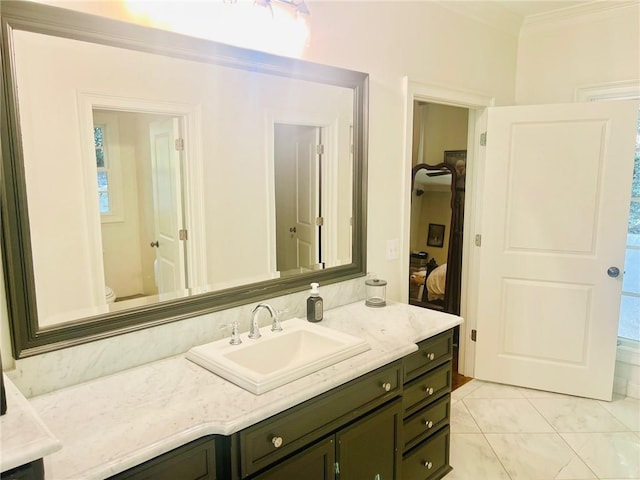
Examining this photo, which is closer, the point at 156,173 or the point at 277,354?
the point at 156,173

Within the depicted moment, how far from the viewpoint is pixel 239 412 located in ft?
4.23

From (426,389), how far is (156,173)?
4.85 feet

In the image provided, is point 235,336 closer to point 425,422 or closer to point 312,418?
point 312,418

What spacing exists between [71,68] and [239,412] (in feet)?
3.88

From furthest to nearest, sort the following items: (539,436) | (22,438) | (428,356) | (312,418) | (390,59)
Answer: (539,436)
(390,59)
(428,356)
(312,418)
(22,438)

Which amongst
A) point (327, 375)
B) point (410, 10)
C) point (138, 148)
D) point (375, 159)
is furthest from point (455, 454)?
point (410, 10)

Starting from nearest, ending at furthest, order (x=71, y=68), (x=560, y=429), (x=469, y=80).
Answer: (x=71, y=68) < (x=560, y=429) < (x=469, y=80)

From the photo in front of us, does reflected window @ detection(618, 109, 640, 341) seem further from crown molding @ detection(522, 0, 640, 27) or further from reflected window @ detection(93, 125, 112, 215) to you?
reflected window @ detection(93, 125, 112, 215)

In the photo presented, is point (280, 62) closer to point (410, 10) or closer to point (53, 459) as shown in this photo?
point (410, 10)

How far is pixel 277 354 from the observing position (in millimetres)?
1827

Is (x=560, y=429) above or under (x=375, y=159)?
under

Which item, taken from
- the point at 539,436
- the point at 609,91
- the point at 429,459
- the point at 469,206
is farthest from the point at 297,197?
the point at 609,91

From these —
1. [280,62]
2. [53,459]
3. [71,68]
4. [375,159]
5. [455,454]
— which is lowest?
[455,454]

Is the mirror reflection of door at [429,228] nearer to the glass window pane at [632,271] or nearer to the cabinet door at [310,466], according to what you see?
the glass window pane at [632,271]
